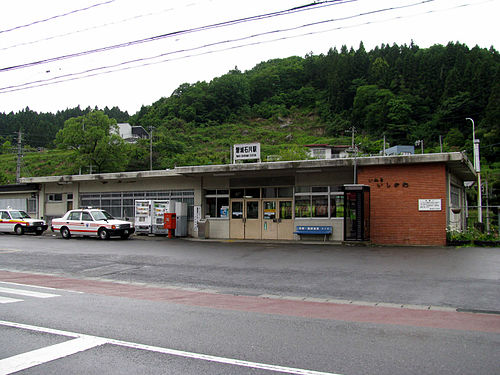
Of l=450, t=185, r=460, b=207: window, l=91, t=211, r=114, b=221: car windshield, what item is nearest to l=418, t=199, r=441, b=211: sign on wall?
l=450, t=185, r=460, b=207: window

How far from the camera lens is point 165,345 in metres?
5.63

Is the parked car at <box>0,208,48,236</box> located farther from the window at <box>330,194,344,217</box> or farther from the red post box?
the window at <box>330,194,344,217</box>

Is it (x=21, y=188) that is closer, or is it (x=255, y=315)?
(x=255, y=315)

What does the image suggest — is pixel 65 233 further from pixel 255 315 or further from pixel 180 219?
pixel 255 315

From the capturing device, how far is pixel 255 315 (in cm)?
763

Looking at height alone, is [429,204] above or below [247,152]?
below

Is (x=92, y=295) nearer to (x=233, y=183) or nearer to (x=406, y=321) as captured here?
(x=406, y=321)

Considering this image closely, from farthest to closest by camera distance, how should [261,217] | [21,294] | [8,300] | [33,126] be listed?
[33,126] < [261,217] < [21,294] < [8,300]

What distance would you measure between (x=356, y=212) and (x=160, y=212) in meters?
12.0

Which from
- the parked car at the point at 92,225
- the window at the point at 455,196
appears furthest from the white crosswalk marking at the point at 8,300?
the window at the point at 455,196

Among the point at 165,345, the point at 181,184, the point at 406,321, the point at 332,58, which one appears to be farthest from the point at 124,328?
the point at 332,58

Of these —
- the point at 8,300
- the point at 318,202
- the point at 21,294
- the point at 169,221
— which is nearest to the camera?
the point at 8,300

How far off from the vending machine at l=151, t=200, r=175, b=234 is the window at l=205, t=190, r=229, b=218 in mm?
2088

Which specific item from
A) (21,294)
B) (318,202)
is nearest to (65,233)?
(318,202)
